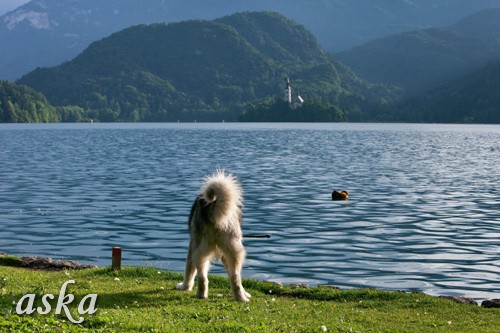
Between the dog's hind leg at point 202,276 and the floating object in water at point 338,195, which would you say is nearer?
the dog's hind leg at point 202,276

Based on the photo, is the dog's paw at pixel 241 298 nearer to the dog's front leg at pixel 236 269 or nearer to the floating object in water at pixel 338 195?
the dog's front leg at pixel 236 269

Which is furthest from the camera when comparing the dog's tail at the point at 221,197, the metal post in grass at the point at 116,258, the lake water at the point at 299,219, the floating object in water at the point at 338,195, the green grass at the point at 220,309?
the floating object in water at the point at 338,195

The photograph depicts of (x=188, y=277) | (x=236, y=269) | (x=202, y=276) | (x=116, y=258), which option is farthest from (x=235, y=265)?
(x=116, y=258)

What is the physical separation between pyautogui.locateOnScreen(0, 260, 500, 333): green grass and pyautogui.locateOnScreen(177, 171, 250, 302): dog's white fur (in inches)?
27.6

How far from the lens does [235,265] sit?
51.0ft

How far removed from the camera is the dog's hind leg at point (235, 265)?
1542 cm

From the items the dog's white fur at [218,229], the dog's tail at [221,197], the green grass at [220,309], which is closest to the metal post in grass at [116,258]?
the green grass at [220,309]

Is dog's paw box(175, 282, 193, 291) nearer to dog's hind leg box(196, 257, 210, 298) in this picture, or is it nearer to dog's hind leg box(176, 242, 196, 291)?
dog's hind leg box(176, 242, 196, 291)

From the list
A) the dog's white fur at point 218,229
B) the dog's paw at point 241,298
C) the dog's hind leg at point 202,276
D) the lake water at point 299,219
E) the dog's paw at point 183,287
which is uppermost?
the dog's white fur at point 218,229

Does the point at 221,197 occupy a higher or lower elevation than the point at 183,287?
higher

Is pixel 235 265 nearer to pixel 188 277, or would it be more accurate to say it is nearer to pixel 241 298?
pixel 241 298

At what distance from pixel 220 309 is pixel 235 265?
114 cm

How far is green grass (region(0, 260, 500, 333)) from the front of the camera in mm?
12625

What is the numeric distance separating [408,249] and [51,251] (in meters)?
14.1
